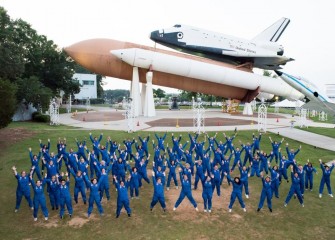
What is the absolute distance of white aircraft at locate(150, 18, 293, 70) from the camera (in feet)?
113

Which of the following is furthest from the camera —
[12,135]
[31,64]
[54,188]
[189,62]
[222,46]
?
[31,64]

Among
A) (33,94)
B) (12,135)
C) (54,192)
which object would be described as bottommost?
(54,192)

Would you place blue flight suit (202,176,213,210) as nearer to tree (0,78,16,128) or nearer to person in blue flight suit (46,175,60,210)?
person in blue flight suit (46,175,60,210)

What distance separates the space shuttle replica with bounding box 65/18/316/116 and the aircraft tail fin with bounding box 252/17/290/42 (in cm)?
115

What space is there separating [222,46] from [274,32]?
11.1 m

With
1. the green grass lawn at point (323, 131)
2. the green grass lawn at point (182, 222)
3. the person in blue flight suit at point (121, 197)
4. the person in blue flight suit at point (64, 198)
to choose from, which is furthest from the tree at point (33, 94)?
the green grass lawn at point (323, 131)

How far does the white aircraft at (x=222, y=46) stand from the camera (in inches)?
1357

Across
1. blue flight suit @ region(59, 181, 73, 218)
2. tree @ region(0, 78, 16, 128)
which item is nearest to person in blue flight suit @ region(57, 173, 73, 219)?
blue flight suit @ region(59, 181, 73, 218)

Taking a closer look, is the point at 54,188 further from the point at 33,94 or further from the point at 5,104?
the point at 33,94

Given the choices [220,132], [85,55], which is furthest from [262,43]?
[85,55]

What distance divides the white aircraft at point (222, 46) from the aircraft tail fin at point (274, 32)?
133 centimetres

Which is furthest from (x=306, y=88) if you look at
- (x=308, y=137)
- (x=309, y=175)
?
(x=309, y=175)

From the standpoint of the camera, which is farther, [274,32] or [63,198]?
[274,32]

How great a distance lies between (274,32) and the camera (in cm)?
4166
